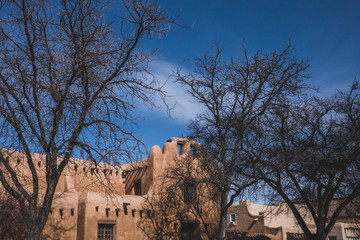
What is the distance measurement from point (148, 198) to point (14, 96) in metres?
13.0

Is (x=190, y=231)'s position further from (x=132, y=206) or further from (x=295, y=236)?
(x=295, y=236)

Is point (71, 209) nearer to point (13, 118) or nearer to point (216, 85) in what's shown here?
point (216, 85)

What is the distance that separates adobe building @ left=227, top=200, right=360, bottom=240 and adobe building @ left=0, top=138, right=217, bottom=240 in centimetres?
802

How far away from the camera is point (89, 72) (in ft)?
27.9

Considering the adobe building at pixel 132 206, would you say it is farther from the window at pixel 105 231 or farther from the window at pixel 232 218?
the window at pixel 232 218

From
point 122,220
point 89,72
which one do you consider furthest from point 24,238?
point 89,72

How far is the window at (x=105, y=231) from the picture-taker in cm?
1752

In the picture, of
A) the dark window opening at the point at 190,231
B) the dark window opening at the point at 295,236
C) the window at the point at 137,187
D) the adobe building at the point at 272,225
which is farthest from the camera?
the adobe building at the point at 272,225

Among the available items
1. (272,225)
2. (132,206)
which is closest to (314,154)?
(132,206)

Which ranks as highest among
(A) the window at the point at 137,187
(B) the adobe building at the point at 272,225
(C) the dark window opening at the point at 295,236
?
(A) the window at the point at 137,187

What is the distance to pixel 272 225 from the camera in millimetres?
33469

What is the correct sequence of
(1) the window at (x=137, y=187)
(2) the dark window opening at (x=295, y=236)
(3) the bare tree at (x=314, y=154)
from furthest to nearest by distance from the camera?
(2) the dark window opening at (x=295, y=236) < (1) the window at (x=137, y=187) < (3) the bare tree at (x=314, y=154)

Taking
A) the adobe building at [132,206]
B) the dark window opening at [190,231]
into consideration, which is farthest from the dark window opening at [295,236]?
the dark window opening at [190,231]

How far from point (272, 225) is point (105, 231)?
67.2 feet
